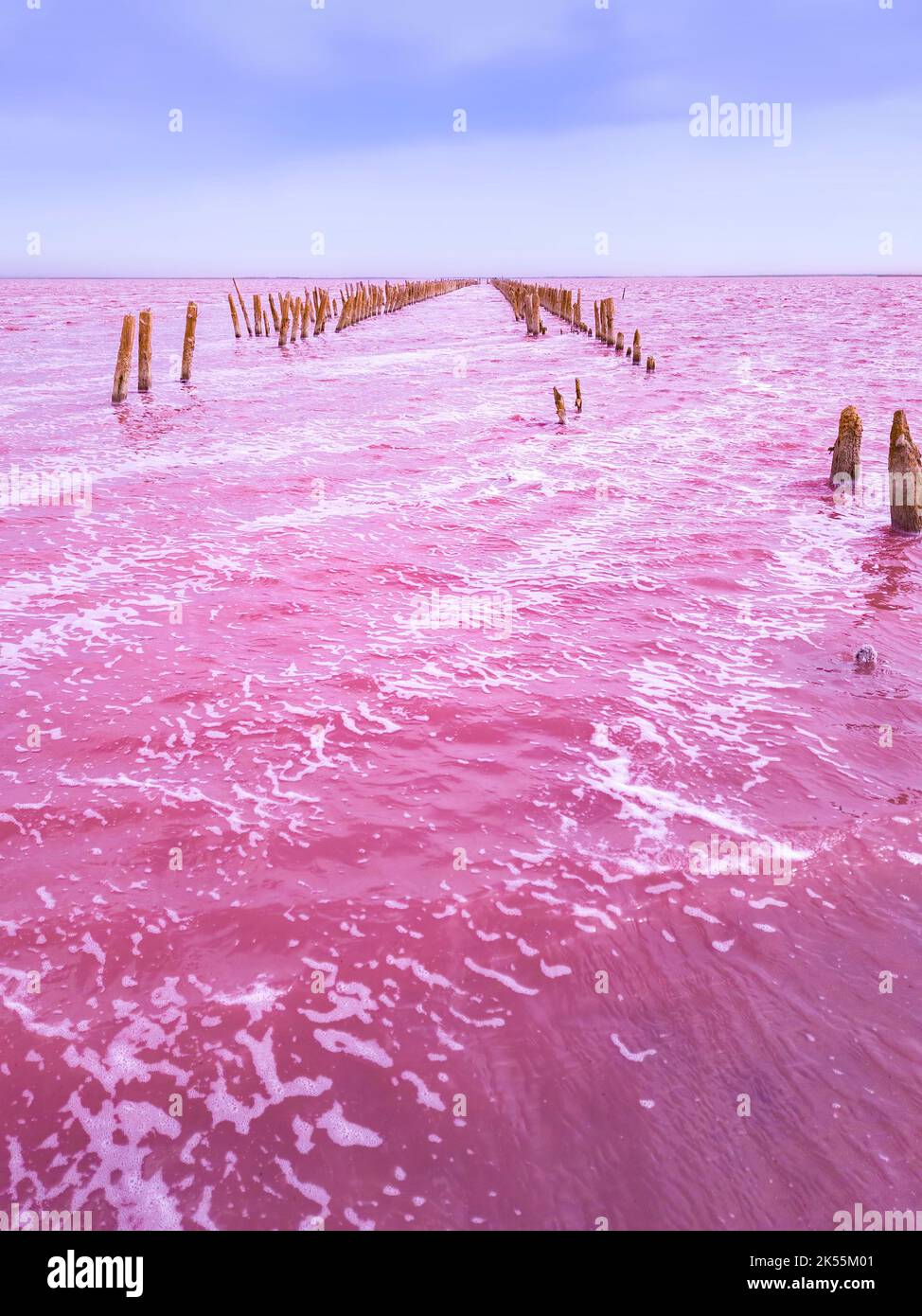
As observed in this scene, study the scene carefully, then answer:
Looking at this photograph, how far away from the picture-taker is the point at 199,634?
229 inches

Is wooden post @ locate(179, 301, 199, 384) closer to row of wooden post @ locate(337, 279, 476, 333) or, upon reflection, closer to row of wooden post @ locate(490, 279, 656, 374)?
row of wooden post @ locate(490, 279, 656, 374)

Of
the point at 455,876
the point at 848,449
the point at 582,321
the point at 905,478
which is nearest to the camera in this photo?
the point at 455,876

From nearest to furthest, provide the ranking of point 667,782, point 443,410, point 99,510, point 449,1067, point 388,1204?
1. point 388,1204
2. point 449,1067
3. point 667,782
4. point 99,510
5. point 443,410

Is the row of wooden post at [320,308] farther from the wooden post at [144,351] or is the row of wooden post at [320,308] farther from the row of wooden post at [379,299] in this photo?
the wooden post at [144,351]

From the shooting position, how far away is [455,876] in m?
3.47

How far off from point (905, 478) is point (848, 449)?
1.84 meters

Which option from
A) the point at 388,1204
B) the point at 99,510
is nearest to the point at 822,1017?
the point at 388,1204

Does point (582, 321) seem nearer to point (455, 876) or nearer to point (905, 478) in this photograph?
point (905, 478)

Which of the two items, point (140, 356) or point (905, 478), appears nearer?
point (905, 478)

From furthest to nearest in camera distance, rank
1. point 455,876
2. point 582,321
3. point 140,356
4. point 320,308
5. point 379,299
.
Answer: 1. point 379,299
2. point 582,321
3. point 320,308
4. point 140,356
5. point 455,876

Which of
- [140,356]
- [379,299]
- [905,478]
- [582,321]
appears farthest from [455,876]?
[379,299]

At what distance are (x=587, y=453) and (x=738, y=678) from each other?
7.84 m

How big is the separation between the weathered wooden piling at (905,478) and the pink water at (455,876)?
36 centimetres
